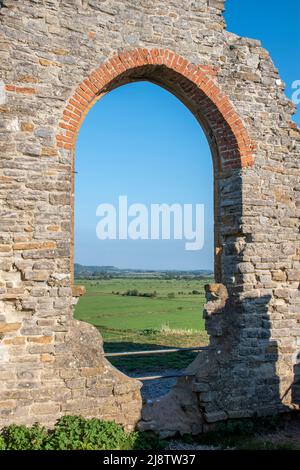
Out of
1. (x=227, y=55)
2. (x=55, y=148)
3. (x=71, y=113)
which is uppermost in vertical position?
(x=227, y=55)

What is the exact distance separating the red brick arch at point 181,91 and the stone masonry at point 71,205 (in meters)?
0.02

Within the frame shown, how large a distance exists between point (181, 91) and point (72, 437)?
5.04m

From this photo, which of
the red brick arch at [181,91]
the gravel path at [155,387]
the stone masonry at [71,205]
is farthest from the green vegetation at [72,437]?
the red brick arch at [181,91]

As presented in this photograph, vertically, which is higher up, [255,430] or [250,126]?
[250,126]

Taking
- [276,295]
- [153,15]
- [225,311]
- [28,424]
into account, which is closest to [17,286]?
[28,424]

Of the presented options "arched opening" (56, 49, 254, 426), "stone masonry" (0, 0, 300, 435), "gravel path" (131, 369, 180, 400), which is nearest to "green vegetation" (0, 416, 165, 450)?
"stone masonry" (0, 0, 300, 435)

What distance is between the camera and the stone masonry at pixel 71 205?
5770mm

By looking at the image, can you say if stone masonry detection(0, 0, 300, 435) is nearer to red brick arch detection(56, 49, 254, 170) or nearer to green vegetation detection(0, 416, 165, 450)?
red brick arch detection(56, 49, 254, 170)

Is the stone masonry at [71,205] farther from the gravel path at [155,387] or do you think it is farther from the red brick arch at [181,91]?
the gravel path at [155,387]
